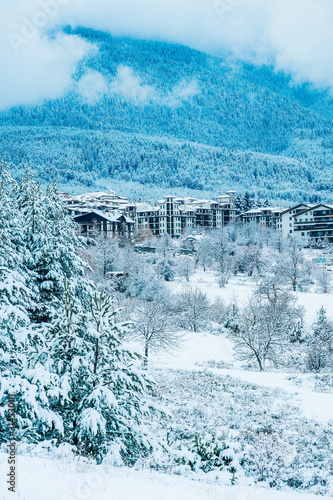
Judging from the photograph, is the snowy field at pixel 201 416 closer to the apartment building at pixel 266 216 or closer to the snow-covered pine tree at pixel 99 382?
the snow-covered pine tree at pixel 99 382

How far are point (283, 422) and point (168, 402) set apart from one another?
517 centimetres

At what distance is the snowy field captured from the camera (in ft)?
25.3

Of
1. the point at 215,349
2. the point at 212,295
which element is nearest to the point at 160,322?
the point at 215,349

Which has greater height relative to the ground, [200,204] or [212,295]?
[200,204]

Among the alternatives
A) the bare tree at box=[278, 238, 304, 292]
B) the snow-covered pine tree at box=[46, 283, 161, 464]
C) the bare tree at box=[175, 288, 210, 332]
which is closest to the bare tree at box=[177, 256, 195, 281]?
the bare tree at box=[278, 238, 304, 292]

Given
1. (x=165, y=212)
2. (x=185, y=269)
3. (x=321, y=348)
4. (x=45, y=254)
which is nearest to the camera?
(x=45, y=254)

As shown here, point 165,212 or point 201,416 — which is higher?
point 165,212

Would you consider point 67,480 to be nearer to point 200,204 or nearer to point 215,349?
point 215,349

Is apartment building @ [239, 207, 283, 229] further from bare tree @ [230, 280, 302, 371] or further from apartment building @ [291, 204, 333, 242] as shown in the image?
bare tree @ [230, 280, 302, 371]

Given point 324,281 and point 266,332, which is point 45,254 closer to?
point 266,332

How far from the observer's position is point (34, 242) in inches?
843

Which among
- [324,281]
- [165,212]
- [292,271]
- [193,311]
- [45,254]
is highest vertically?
[165,212]

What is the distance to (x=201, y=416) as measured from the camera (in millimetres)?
17953

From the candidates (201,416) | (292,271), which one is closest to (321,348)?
(201,416)
